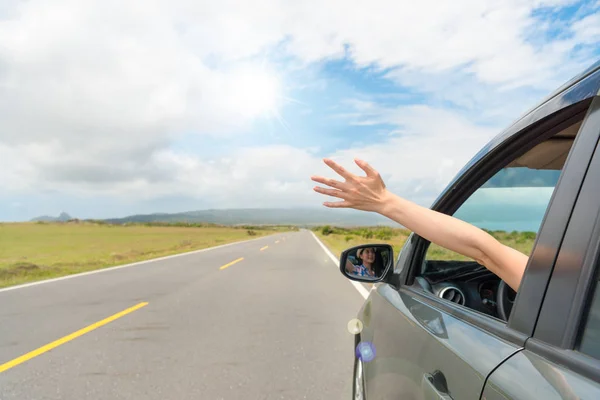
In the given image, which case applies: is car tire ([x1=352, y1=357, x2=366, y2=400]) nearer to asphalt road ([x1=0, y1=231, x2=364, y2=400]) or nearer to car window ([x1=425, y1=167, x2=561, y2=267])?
asphalt road ([x1=0, y1=231, x2=364, y2=400])

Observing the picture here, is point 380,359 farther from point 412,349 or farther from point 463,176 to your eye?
point 463,176

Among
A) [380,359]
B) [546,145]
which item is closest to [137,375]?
[380,359]

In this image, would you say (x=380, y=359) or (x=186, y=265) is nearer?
(x=380, y=359)

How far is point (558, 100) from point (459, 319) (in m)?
0.80

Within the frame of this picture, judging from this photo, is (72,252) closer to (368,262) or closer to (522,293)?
(368,262)

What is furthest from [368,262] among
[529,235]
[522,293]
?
[522,293]

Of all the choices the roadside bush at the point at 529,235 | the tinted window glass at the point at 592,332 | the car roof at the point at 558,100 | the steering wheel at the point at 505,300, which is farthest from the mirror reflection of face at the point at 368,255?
the tinted window glass at the point at 592,332

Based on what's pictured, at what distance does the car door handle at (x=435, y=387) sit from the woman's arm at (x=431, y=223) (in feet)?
1.42

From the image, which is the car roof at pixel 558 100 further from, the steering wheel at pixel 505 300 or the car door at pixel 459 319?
the steering wheel at pixel 505 300

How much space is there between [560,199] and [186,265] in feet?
49.6

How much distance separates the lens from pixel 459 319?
1.70m

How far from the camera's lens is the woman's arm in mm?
1675

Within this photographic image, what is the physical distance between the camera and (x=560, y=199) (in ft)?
4.14

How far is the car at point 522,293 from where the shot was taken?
1116 mm
